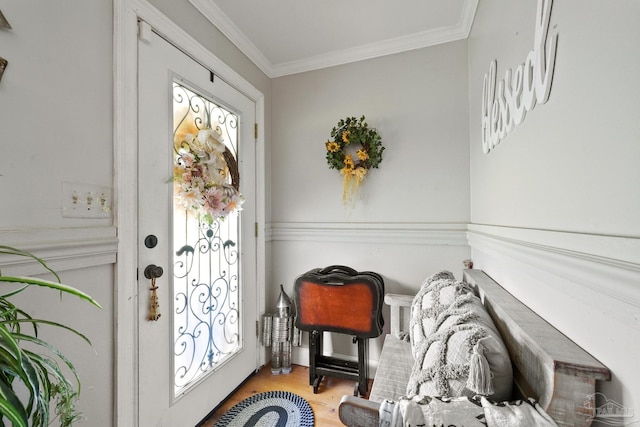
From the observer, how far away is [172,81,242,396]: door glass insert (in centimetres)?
137

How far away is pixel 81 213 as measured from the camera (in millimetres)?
954

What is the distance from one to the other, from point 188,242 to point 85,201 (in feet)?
1.74

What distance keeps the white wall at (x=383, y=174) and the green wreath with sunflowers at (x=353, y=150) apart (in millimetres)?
77

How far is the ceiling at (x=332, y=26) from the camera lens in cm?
157

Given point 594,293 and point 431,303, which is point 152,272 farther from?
point 594,293

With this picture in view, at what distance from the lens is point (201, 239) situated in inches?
59.7

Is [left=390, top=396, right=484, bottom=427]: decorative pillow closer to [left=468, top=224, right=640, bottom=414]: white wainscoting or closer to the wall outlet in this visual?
[left=468, top=224, right=640, bottom=414]: white wainscoting

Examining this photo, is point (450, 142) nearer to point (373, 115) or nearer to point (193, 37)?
point (373, 115)

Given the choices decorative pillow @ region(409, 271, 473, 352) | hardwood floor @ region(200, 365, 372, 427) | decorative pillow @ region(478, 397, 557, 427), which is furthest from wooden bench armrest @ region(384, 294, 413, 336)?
decorative pillow @ region(478, 397, 557, 427)

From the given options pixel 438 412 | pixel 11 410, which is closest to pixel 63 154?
pixel 11 410

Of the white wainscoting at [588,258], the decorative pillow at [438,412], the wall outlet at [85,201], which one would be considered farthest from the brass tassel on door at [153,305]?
the white wainscoting at [588,258]

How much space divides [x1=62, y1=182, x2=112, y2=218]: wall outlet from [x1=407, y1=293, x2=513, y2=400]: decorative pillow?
131 centimetres

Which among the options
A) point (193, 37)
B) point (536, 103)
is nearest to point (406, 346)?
point (536, 103)

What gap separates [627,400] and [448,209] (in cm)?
144
